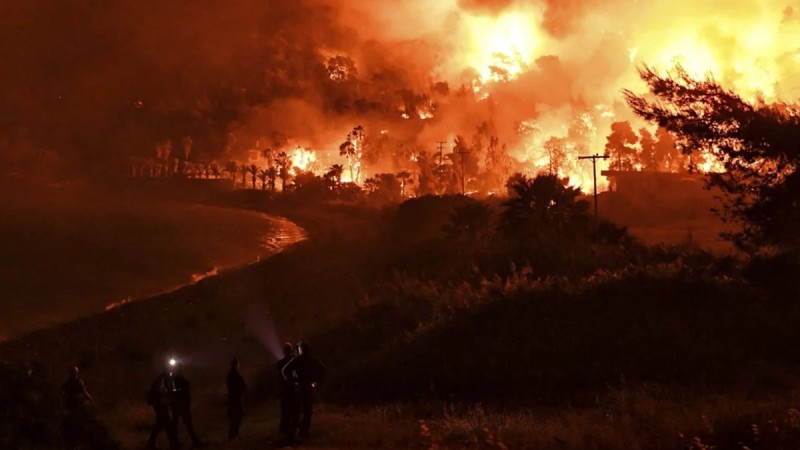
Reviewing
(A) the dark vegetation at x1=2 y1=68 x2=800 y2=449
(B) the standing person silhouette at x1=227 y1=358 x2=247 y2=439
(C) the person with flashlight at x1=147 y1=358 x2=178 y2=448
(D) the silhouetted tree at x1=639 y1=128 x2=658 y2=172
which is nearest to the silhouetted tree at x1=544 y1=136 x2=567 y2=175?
(D) the silhouetted tree at x1=639 y1=128 x2=658 y2=172

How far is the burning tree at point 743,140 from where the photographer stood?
12312 mm

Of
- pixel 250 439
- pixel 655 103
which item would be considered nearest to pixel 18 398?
pixel 250 439

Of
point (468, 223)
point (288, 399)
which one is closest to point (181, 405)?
point (288, 399)

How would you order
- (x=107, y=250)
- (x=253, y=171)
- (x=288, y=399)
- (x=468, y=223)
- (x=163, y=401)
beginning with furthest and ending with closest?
(x=253, y=171)
(x=107, y=250)
(x=468, y=223)
(x=163, y=401)
(x=288, y=399)

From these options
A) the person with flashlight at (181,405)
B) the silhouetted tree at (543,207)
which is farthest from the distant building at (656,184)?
the person with flashlight at (181,405)

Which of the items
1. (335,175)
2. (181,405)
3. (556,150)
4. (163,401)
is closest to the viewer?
(163,401)

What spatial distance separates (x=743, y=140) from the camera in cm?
1276

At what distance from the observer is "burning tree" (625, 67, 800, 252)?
12312 mm

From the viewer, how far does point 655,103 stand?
13734 millimetres

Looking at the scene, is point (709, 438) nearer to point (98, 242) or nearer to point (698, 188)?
point (698, 188)

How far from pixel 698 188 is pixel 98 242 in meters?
87.9

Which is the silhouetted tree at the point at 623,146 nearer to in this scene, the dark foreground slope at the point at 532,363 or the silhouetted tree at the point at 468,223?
the silhouetted tree at the point at 468,223

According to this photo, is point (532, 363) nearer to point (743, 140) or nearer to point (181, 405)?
point (743, 140)

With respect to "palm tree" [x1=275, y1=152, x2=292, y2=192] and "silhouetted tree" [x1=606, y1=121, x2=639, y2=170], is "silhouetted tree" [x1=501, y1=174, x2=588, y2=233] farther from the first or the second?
"palm tree" [x1=275, y1=152, x2=292, y2=192]
